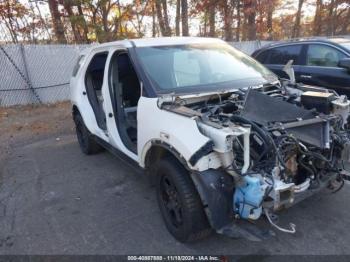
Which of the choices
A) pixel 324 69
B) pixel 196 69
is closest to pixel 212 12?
pixel 324 69

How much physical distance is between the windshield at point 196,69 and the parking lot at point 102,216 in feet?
3.99

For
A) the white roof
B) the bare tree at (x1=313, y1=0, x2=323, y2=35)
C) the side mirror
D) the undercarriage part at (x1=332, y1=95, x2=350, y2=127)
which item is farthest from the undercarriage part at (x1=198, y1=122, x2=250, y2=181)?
the bare tree at (x1=313, y1=0, x2=323, y2=35)

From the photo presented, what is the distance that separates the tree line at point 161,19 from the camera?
15.8 meters

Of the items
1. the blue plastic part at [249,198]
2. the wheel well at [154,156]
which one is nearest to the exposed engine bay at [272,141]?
the blue plastic part at [249,198]

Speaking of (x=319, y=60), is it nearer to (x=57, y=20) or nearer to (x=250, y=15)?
(x=57, y=20)

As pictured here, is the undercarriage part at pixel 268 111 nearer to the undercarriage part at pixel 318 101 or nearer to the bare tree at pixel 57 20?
the undercarriage part at pixel 318 101

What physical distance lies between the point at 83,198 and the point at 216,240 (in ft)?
6.06

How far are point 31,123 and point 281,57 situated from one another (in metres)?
6.38

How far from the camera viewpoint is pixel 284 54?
6.59 m

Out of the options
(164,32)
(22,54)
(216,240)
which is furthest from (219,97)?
(164,32)

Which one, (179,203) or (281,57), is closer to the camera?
(179,203)

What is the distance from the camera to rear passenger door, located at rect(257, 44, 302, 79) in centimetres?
632

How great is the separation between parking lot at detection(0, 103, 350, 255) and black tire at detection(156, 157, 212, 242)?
0.17m

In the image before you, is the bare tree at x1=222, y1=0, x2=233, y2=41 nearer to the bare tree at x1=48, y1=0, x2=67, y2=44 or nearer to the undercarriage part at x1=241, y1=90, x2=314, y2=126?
the bare tree at x1=48, y1=0, x2=67, y2=44
